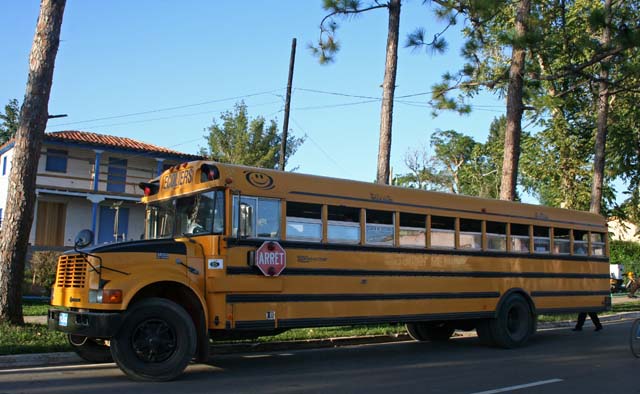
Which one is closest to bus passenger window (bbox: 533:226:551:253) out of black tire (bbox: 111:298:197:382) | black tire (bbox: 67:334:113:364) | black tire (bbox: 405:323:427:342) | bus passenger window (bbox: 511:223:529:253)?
bus passenger window (bbox: 511:223:529:253)

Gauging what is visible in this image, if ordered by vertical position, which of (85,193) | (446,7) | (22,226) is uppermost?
(446,7)

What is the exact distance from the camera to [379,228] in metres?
10.2

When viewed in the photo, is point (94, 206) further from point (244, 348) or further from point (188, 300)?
point (188, 300)

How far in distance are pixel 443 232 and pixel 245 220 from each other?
4082mm

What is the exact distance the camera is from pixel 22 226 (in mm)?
10906

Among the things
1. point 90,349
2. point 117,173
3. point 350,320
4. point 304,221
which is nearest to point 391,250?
point 350,320

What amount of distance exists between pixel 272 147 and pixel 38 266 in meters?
15.0

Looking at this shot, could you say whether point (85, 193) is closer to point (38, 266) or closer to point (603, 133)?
point (38, 266)

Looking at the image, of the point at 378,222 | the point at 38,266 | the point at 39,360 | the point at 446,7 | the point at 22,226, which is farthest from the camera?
the point at 38,266

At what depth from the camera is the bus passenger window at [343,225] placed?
9562 millimetres

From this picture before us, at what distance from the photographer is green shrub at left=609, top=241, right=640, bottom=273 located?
125 feet

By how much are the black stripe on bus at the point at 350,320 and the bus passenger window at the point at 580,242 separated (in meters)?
3.19

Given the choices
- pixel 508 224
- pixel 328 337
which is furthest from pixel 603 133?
pixel 328 337

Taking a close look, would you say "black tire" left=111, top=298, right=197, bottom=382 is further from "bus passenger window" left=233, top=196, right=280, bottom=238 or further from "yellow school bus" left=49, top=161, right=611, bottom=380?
"bus passenger window" left=233, top=196, right=280, bottom=238
